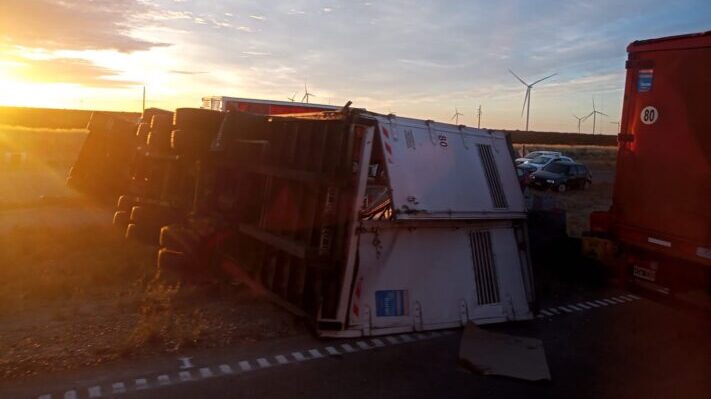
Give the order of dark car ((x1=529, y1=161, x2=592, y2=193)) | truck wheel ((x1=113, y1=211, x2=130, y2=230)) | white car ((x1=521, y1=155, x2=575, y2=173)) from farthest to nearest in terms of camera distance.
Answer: white car ((x1=521, y1=155, x2=575, y2=173)) → dark car ((x1=529, y1=161, x2=592, y2=193)) → truck wheel ((x1=113, y1=211, x2=130, y2=230))

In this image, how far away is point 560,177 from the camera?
93.4 ft

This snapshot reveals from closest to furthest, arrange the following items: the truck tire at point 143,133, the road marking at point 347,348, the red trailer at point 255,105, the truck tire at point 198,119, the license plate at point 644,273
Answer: the road marking at point 347,348, the license plate at point 644,273, the truck tire at point 198,119, the truck tire at point 143,133, the red trailer at point 255,105

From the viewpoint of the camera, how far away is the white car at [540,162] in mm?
29575

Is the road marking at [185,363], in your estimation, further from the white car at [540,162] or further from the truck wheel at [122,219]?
the white car at [540,162]

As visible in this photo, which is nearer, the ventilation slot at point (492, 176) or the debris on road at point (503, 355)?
the debris on road at point (503, 355)

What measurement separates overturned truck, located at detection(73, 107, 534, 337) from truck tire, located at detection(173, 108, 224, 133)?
1.14 ft

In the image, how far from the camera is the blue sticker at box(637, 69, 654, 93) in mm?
6723

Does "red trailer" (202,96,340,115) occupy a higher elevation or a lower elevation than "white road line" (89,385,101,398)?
higher

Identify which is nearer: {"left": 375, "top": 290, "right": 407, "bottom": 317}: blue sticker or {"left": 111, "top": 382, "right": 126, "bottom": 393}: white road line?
{"left": 111, "top": 382, "right": 126, "bottom": 393}: white road line

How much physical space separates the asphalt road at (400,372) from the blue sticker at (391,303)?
0.30 m

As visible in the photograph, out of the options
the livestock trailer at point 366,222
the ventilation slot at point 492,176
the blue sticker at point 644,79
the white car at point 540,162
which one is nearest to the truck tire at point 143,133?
the livestock trailer at point 366,222

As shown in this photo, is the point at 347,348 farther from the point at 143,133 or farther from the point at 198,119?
the point at 143,133

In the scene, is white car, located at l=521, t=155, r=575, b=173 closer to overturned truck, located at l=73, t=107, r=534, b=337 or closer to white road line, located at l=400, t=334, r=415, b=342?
overturned truck, located at l=73, t=107, r=534, b=337

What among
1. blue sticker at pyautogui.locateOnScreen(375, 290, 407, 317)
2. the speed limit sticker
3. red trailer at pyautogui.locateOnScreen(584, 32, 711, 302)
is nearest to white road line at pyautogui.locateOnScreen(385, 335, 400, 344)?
blue sticker at pyautogui.locateOnScreen(375, 290, 407, 317)
